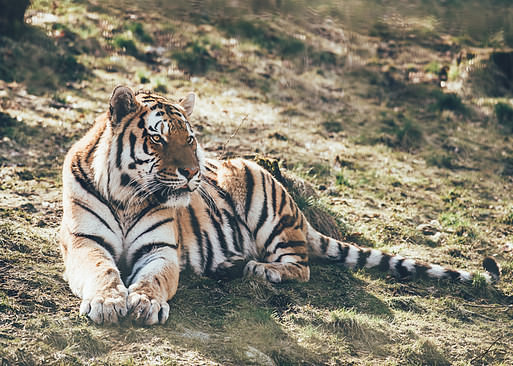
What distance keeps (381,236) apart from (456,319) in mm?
1563

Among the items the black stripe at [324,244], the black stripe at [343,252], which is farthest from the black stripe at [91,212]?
the black stripe at [343,252]

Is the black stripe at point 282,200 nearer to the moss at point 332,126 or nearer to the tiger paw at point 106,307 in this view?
the tiger paw at point 106,307

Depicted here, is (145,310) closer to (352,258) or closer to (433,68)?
(352,258)

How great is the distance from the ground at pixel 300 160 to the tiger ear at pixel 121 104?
1.10m

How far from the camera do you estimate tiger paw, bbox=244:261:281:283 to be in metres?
4.28

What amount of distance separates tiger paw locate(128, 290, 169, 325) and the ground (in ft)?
0.19

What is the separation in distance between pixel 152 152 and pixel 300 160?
3.64 m

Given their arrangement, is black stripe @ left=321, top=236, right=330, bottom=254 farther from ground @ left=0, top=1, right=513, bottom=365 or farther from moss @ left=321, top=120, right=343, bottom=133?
moss @ left=321, top=120, right=343, bottom=133

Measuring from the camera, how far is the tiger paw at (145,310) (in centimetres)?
311

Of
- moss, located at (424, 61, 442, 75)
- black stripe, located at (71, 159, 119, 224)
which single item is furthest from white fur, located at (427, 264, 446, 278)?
moss, located at (424, 61, 442, 75)

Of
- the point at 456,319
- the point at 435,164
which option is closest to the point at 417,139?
the point at 435,164

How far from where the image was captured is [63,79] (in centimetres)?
824

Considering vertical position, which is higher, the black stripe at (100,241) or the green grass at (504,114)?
the green grass at (504,114)

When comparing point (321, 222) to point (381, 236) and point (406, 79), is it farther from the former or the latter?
point (406, 79)
